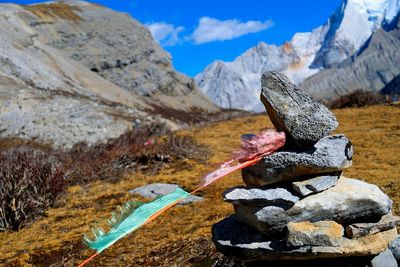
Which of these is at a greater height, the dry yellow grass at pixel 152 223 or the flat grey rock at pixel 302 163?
the flat grey rock at pixel 302 163

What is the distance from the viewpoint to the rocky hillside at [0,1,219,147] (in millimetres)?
24312

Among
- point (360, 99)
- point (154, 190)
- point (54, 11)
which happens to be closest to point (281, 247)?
point (154, 190)

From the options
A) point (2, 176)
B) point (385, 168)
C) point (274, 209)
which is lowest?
point (385, 168)

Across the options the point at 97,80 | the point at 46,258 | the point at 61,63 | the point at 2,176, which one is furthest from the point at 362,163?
the point at 97,80

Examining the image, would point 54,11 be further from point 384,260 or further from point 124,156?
point 384,260

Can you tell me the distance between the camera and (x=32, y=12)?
274 feet

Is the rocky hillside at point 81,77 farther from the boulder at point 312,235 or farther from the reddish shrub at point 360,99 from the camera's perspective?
the boulder at point 312,235

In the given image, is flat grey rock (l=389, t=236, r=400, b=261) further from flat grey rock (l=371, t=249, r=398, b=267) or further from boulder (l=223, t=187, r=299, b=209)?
boulder (l=223, t=187, r=299, b=209)

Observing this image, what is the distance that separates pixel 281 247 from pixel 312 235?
269 mm

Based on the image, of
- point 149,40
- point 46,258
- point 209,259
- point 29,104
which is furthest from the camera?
point 149,40

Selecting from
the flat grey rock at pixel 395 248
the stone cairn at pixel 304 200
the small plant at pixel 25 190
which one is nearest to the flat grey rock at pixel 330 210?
the stone cairn at pixel 304 200

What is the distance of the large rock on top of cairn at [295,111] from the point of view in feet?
13.3

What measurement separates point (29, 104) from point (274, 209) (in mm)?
24993

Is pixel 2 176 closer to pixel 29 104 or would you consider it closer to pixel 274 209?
pixel 274 209
